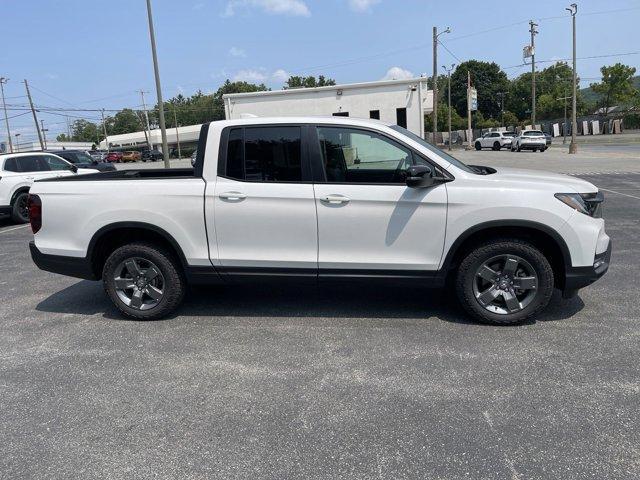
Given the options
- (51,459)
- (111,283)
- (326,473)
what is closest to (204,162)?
(111,283)

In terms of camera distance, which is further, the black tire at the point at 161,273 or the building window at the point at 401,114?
the building window at the point at 401,114

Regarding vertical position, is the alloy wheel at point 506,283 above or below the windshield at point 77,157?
below

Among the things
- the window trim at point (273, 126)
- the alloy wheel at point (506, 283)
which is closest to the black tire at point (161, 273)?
the window trim at point (273, 126)

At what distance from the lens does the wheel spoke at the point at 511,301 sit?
177 inches

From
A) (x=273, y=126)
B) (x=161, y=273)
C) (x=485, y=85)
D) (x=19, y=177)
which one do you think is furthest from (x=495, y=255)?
(x=485, y=85)

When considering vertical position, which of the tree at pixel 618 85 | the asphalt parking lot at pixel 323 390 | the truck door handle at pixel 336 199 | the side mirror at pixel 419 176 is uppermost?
the tree at pixel 618 85

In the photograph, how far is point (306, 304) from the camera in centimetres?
537

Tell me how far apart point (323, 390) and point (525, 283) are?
6.86 ft

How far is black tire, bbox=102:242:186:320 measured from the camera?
4891 mm

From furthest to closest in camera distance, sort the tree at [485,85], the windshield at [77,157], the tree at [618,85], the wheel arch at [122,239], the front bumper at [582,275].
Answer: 1. the tree at [485,85]
2. the tree at [618,85]
3. the windshield at [77,157]
4. the wheel arch at [122,239]
5. the front bumper at [582,275]

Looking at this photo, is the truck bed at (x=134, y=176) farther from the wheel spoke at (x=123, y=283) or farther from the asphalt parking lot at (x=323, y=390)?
the asphalt parking lot at (x=323, y=390)

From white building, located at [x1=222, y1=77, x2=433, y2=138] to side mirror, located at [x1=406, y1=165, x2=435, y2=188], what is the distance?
20617mm

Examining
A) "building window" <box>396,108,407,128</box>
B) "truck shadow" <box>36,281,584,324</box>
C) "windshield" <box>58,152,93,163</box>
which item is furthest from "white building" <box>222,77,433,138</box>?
"truck shadow" <box>36,281,584,324</box>

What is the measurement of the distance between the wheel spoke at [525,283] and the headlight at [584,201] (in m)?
0.70
